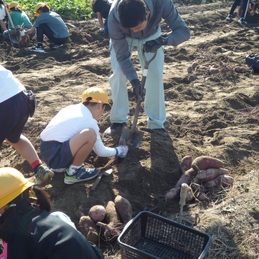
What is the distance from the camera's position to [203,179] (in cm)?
345

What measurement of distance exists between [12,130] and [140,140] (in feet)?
4.96

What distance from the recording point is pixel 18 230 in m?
1.95

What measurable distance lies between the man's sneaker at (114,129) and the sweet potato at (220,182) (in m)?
1.33

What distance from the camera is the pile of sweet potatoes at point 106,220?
2797 mm

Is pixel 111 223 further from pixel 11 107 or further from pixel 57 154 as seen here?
pixel 11 107

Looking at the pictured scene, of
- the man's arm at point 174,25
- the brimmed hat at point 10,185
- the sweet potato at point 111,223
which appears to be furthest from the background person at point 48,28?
the brimmed hat at point 10,185

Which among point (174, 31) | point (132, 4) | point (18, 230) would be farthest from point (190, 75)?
point (18, 230)

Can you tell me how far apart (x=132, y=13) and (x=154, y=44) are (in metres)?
0.54

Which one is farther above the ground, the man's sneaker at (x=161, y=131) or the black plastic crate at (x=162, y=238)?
the black plastic crate at (x=162, y=238)

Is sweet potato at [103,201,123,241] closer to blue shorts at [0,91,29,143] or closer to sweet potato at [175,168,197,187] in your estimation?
sweet potato at [175,168,197,187]

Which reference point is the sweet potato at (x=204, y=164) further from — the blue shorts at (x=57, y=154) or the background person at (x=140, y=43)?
the blue shorts at (x=57, y=154)

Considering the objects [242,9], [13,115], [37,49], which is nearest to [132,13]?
[13,115]

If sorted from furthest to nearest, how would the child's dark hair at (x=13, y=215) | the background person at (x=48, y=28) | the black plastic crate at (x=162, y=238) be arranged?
the background person at (x=48, y=28) → the black plastic crate at (x=162, y=238) → the child's dark hair at (x=13, y=215)

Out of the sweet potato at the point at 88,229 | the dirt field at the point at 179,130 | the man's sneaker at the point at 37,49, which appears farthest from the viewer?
the man's sneaker at the point at 37,49
